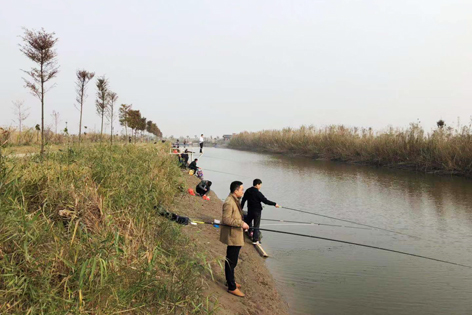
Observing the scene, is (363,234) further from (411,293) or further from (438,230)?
(411,293)

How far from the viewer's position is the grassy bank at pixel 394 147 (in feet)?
67.7

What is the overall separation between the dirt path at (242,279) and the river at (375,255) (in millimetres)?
281

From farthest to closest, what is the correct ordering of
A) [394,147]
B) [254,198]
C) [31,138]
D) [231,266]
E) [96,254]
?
[394,147]
[31,138]
[254,198]
[231,266]
[96,254]

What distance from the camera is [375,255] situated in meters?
7.29

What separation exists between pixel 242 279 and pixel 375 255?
3611mm

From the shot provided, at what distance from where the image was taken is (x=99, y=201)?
174 inches

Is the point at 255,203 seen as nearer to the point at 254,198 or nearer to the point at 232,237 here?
the point at 254,198

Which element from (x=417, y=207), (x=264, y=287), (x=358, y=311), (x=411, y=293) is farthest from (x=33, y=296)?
(x=417, y=207)

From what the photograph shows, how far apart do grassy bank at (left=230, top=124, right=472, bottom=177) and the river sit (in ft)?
23.5

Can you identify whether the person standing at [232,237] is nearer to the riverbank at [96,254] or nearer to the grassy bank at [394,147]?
the riverbank at [96,254]

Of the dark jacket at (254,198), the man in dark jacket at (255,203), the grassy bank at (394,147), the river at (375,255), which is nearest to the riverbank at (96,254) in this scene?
the river at (375,255)

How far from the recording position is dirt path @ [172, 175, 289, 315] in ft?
14.2

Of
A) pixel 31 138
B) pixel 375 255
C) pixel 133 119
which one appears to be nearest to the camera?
pixel 375 255

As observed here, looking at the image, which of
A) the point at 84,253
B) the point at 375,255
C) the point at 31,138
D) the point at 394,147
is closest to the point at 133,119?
the point at 31,138
